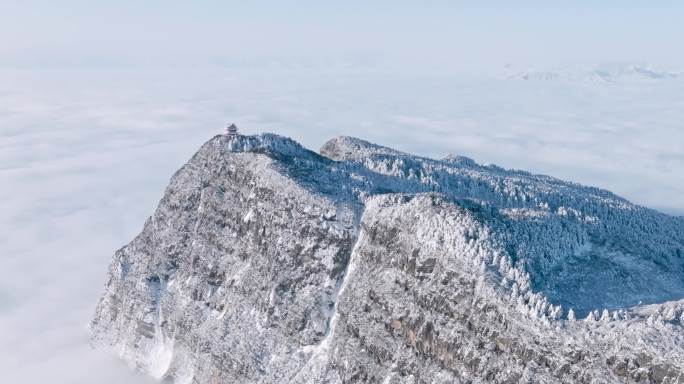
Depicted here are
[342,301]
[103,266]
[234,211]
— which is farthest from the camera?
[103,266]

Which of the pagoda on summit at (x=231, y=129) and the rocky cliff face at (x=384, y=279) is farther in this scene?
the pagoda on summit at (x=231, y=129)

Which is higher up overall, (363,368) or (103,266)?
(363,368)

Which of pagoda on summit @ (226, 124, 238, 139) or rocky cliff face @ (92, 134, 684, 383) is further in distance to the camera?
pagoda on summit @ (226, 124, 238, 139)

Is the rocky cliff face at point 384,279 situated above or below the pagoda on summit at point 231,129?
below

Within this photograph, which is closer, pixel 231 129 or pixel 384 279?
pixel 384 279

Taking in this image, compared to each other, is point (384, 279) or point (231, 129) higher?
point (231, 129)

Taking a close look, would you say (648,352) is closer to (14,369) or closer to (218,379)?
(218,379)

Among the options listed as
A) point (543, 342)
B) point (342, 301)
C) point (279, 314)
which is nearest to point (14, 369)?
point (279, 314)

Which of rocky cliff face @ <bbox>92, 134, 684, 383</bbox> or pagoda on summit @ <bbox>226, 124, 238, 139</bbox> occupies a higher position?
pagoda on summit @ <bbox>226, 124, 238, 139</bbox>
